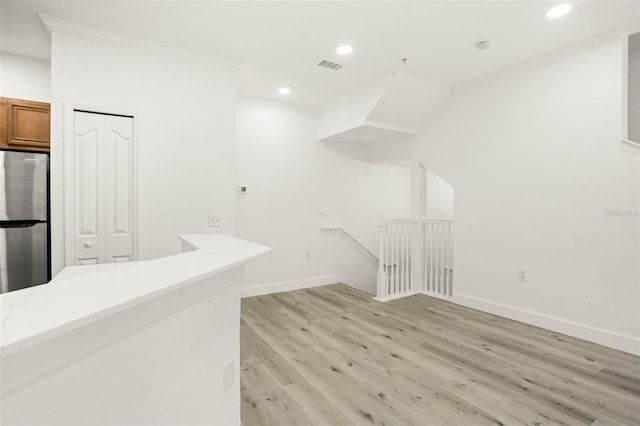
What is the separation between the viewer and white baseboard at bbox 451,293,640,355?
2.72m

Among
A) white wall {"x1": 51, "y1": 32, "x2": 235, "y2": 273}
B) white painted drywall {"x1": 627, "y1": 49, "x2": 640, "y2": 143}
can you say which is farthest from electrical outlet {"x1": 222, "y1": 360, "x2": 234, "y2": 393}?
white painted drywall {"x1": 627, "y1": 49, "x2": 640, "y2": 143}

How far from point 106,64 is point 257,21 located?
4.71 feet

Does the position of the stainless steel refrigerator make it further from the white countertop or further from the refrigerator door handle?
the white countertop

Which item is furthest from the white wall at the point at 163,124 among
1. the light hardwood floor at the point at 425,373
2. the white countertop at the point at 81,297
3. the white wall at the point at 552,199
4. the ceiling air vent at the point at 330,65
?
the white wall at the point at 552,199

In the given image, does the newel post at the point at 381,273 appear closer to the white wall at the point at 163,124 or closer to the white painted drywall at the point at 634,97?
the white wall at the point at 163,124

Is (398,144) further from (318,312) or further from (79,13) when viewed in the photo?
(79,13)

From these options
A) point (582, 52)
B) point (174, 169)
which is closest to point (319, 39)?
point (174, 169)

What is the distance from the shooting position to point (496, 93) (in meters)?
Result: 3.66

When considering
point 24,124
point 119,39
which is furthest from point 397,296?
point 24,124

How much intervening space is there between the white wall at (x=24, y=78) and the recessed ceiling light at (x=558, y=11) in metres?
4.76

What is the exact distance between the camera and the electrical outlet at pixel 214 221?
3346 mm

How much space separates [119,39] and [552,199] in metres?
4.41

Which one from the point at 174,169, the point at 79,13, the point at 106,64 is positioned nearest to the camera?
the point at 79,13

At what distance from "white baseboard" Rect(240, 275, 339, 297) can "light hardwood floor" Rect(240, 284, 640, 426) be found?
0.79 metres
